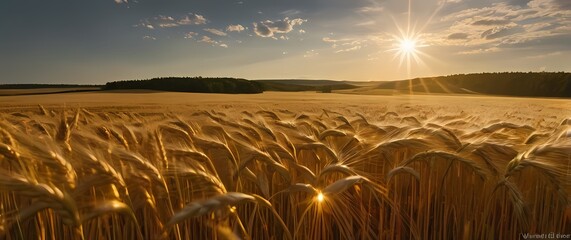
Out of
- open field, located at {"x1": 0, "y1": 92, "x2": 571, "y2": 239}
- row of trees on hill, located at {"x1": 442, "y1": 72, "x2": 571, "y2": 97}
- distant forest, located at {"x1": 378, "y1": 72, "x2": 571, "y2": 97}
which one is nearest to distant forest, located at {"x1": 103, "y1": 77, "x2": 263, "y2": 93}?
distant forest, located at {"x1": 378, "y1": 72, "x2": 571, "y2": 97}

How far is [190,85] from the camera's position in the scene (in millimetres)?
55719

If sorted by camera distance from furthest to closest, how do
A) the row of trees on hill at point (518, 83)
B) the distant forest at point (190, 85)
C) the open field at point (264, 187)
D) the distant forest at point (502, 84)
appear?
the distant forest at point (502, 84) → the row of trees on hill at point (518, 83) → the distant forest at point (190, 85) → the open field at point (264, 187)

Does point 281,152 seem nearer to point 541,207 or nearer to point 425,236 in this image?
point 425,236

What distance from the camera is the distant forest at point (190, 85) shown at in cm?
5481

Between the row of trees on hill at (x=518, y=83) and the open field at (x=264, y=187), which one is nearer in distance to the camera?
the open field at (x=264, y=187)

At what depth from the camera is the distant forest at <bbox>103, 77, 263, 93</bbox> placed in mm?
54812

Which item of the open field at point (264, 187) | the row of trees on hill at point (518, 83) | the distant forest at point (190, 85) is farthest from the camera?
the row of trees on hill at point (518, 83)

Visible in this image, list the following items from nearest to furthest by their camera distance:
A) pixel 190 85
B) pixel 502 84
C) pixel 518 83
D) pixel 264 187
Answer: pixel 264 187, pixel 190 85, pixel 518 83, pixel 502 84

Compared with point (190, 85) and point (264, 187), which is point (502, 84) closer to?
point (190, 85)

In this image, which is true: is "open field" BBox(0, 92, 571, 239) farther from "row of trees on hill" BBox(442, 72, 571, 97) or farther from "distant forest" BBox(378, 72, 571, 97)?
"row of trees on hill" BBox(442, 72, 571, 97)

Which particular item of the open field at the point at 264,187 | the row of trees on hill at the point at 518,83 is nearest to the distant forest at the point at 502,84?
the row of trees on hill at the point at 518,83

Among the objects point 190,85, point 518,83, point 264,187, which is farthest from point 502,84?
point 264,187

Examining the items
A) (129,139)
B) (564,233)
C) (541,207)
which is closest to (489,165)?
(541,207)

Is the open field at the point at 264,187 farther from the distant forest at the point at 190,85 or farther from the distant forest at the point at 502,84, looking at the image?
the distant forest at the point at 502,84
